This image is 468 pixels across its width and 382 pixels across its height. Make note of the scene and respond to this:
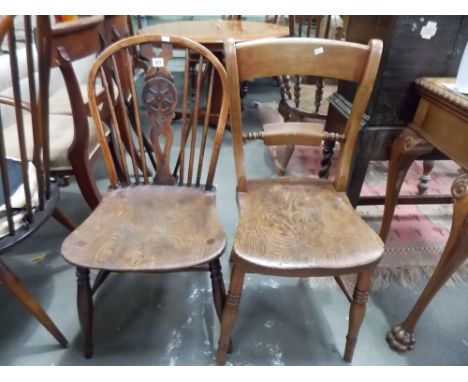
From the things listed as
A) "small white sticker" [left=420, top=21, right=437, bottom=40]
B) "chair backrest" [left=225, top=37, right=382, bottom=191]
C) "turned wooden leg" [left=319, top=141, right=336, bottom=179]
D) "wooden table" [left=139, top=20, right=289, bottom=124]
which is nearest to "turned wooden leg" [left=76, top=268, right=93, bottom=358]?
"chair backrest" [left=225, top=37, right=382, bottom=191]

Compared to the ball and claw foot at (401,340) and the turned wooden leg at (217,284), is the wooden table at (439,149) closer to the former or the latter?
the ball and claw foot at (401,340)

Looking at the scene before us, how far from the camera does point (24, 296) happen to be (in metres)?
0.97

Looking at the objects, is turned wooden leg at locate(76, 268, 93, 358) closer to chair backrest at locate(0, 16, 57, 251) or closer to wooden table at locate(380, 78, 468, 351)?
chair backrest at locate(0, 16, 57, 251)

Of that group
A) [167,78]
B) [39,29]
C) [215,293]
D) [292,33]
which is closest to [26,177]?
[39,29]

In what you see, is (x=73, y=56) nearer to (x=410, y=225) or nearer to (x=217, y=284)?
(x=217, y=284)

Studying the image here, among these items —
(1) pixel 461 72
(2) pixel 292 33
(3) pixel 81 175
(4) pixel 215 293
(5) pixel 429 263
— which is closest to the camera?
(1) pixel 461 72

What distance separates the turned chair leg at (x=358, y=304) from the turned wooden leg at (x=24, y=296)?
911 mm

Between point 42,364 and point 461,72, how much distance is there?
4.89 feet

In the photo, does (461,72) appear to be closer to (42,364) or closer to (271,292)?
(271,292)

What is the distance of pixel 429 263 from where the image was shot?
146 cm

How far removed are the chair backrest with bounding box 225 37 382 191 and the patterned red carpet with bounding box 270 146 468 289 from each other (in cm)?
71

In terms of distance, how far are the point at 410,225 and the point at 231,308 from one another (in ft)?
3.87

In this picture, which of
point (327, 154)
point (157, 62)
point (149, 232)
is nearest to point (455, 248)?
point (327, 154)

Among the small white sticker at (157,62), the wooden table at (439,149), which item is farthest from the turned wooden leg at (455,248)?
the small white sticker at (157,62)
